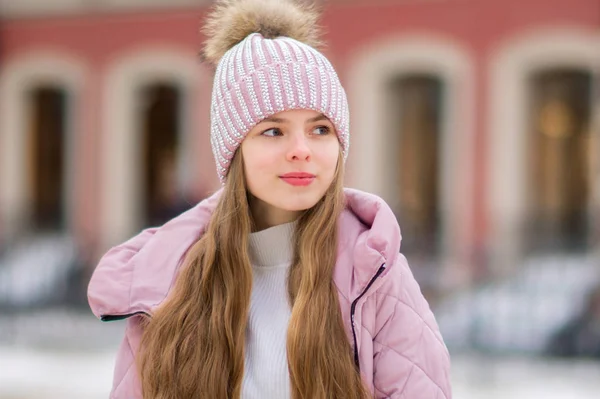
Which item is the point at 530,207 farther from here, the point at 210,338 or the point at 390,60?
the point at 210,338

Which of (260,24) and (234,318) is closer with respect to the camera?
(234,318)

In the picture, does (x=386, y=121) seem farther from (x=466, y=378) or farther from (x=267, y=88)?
(x=267, y=88)

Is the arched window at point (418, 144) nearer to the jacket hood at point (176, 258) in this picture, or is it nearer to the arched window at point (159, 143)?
the arched window at point (159, 143)

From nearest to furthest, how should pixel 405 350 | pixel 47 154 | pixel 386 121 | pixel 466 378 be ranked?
pixel 405 350
pixel 466 378
pixel 386 121
pixel 47 154

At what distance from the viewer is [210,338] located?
211cm

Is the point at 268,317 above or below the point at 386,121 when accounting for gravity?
below

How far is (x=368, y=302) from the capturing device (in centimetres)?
202

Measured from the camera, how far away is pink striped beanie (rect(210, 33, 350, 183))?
209cm

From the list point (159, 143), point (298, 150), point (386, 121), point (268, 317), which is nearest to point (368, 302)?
point (268, 317)

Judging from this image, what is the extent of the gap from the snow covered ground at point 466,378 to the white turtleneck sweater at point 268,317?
226 inches

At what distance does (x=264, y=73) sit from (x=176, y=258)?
1.55 feet

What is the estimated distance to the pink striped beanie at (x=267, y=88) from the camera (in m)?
2.09

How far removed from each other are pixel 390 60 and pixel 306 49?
10577 millimetres

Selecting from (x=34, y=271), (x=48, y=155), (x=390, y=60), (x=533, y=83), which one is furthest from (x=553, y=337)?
(x=48, y=155)
